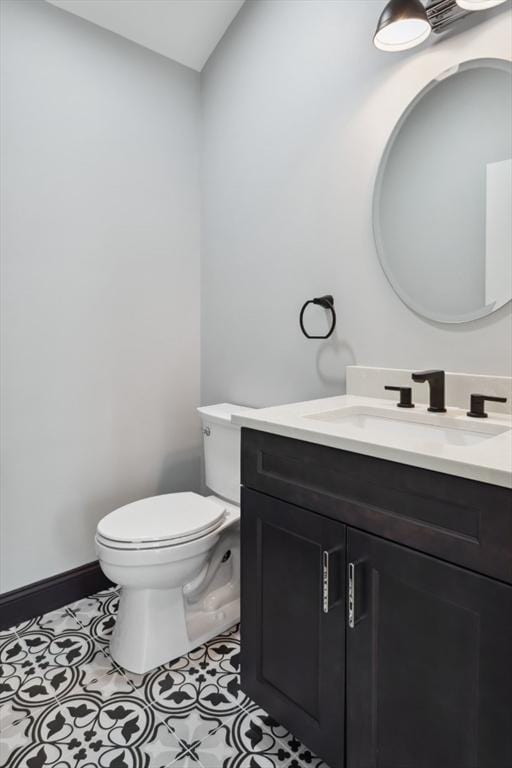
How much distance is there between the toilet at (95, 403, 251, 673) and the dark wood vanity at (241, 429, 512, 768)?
0.36 m

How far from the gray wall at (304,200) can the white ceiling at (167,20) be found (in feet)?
0.24

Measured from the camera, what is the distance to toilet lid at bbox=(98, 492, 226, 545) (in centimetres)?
152

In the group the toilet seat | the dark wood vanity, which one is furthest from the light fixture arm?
the toilet seat

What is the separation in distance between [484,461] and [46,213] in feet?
5.90

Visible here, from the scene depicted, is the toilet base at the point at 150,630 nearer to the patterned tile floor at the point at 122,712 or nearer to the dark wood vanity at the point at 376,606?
the patterned tile floor at the point at 122,712

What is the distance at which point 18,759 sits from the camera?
123 centimetres

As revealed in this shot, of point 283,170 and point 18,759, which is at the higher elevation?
point 283,170

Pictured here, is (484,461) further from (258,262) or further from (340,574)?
(258,262)

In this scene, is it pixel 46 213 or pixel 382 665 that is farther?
pixel 46 213

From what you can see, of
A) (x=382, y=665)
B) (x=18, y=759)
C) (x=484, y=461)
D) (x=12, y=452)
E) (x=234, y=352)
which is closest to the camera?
(x=484, y=461)

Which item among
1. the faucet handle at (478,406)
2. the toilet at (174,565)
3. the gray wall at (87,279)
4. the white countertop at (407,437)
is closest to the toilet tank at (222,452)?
the toilet at (174,565)

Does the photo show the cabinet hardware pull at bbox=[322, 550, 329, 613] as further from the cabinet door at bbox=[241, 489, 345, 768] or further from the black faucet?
the black faucet

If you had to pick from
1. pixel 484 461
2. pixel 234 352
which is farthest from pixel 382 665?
pixel 234 352

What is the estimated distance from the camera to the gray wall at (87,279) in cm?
178
